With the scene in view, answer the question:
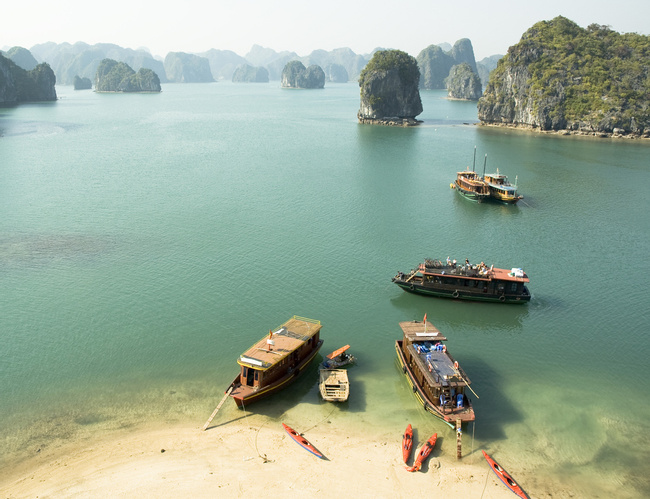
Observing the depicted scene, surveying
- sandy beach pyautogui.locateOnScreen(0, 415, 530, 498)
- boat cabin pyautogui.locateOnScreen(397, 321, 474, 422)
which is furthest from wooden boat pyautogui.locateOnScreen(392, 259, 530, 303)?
sandy beach pyautogui.locateOnScreen(0, 415, 530, 498)

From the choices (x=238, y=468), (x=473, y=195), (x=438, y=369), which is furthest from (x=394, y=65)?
(x=238, y=468)

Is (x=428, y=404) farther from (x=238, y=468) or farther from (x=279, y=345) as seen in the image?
(x=238, y=468)

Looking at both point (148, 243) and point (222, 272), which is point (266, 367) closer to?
point (222, 272)

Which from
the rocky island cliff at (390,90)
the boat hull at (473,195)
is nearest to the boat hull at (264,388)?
the boat hull at (473,195)

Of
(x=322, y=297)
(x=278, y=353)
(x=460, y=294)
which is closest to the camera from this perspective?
(x=278, y=353)

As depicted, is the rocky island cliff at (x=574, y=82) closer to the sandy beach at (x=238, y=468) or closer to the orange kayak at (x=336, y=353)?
the orange kayak at (x=336, y=353)

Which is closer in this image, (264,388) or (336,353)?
(264,388)
